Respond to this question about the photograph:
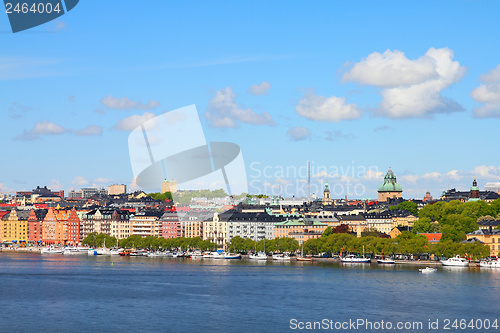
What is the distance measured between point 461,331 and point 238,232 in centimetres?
7991

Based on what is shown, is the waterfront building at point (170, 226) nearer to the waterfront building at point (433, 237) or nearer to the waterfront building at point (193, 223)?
the waterfront building at point (193, 223)

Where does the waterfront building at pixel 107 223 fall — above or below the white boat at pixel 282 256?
above

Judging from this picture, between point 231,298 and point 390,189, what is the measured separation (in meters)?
113

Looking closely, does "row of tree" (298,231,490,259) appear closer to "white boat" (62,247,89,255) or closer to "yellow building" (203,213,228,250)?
"yellow building" (203,213,228,250)

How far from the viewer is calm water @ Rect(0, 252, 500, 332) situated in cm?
4025

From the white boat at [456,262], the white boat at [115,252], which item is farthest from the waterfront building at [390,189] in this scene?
the white boat at [456,262]

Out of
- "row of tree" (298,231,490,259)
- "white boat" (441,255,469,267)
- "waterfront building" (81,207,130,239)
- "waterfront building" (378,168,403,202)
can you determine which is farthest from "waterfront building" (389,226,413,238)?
"waterfront building" (378,168,403,202)

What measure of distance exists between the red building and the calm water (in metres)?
71.7

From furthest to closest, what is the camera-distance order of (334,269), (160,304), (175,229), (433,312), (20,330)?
(175,229), (334,269), (160,304), (433,312), (20,330)

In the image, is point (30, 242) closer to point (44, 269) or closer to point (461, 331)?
point (44, 269)

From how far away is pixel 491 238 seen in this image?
85.0 metres

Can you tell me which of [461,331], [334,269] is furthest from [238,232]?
[461,331]

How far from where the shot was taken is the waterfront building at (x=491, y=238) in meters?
84.3

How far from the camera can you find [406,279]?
203 feet
